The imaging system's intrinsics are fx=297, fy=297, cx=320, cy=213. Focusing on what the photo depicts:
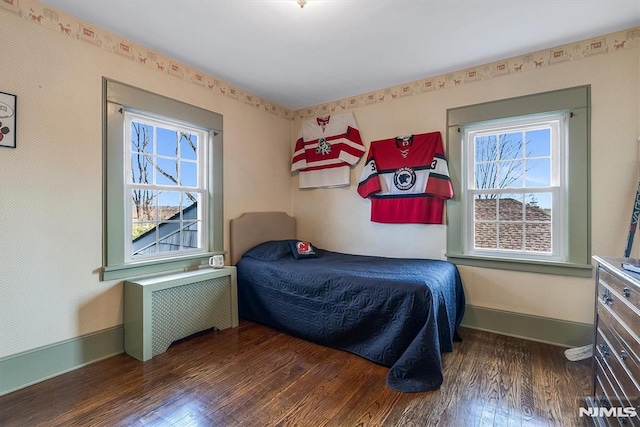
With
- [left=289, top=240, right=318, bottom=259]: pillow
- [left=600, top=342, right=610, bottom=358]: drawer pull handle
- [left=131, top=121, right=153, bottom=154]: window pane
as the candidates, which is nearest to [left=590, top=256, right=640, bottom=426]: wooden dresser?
[left=600, top=342, right=610, bottom=358]: drawer pull handle

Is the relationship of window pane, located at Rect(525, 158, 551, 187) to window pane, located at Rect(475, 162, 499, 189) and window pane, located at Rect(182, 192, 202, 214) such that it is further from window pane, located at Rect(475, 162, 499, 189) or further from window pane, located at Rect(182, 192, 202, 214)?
window pane, located at Rect(182, 192, 202, 214)

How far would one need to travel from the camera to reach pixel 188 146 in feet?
10.0

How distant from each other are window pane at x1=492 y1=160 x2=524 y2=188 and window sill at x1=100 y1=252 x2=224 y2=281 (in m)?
2.97

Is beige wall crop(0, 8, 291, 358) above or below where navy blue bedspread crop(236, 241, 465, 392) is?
above

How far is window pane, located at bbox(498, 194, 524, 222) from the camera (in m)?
2.80

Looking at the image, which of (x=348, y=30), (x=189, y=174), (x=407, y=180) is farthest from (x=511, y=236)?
(x=189, y=174)

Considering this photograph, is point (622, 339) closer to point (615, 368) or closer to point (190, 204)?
point (615, 368)

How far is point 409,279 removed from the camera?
2254 mm

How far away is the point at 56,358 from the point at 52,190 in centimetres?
118

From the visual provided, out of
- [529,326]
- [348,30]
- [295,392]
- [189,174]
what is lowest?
[295,392]

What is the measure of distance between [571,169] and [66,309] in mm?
4098

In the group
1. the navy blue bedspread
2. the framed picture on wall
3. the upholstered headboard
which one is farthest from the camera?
the upholstered headboard

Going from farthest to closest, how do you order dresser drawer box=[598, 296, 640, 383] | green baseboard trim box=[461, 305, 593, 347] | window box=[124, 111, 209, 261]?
window box=[124, 111, 209, 261]
green baseboard trim box=[461, 305, 593, 347]
dresser drawer box=[598, 296, 640, 383]

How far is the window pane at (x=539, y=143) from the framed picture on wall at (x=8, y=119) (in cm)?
400
